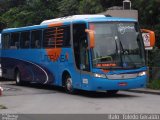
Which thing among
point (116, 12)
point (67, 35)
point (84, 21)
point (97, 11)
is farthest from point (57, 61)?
point (97, 11)

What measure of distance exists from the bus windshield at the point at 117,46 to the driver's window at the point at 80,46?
1.62 feet

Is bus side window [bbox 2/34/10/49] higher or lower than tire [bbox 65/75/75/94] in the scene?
higher

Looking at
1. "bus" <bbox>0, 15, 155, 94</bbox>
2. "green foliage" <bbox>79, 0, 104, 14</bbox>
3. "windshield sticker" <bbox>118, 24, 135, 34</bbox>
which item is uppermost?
"green foliage" <bbox>79, 0, 104, 14</bbox>

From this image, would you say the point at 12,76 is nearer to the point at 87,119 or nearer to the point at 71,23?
the point at 71,23

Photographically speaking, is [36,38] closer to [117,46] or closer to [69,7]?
[117,46]

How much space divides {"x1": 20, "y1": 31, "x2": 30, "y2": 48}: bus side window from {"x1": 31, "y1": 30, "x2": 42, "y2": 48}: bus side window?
23.8 inches

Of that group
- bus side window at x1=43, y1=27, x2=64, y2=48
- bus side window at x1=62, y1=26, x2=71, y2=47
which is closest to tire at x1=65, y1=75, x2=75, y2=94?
bus side window at x1=62, y1=26, x2=71, y2=47

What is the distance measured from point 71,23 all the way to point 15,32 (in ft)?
24.4

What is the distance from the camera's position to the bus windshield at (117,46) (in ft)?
62.4

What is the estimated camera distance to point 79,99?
19.0 metres

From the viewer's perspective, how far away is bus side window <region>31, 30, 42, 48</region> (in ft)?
79.1

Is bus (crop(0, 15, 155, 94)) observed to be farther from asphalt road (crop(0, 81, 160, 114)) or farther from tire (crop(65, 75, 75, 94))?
asphalt road (crop(0, 81, 160, 114))

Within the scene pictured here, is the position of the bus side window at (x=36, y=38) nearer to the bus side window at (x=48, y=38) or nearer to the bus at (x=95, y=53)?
the bus side window at (x=48, y=38)

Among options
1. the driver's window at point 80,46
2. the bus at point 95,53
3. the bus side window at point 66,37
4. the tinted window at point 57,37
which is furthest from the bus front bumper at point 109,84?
the tinted window at point 57,37
